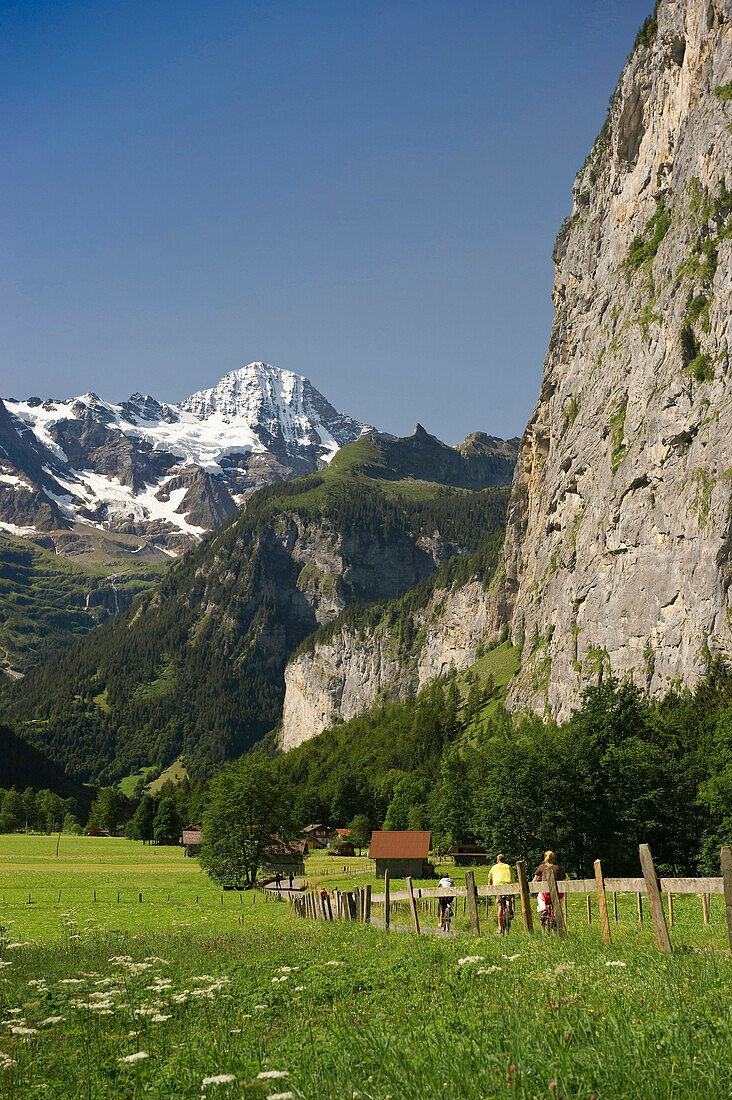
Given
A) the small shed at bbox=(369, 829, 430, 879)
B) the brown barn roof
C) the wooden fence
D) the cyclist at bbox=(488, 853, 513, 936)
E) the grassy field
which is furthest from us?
the small shed at bbox=(369, 829, 430, 879)

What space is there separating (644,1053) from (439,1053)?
89.0 inches

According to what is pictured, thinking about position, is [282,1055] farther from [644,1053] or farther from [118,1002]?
[118,1002]

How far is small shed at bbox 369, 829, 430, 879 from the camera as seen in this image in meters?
91.4

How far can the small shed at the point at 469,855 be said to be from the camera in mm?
99062

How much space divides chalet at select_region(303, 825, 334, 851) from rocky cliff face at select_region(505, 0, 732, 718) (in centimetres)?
4571

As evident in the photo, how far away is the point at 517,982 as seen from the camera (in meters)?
12.9

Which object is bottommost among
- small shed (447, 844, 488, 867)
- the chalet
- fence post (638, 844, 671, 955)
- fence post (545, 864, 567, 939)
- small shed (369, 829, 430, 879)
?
the chalet

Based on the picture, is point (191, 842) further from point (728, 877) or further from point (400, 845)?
point (728, 877)

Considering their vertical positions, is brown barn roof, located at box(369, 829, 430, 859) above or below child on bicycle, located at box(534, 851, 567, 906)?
below

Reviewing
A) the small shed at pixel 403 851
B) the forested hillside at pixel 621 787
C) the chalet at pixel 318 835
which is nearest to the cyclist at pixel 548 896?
the forested hillside at pixel 621 787

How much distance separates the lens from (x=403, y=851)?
301 ft

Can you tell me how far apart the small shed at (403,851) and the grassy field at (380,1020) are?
72640 mm

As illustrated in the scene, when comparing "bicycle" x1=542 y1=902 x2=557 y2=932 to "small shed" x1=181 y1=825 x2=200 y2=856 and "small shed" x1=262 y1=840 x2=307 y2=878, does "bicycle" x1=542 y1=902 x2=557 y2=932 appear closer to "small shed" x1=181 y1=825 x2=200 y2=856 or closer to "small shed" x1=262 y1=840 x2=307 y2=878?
"small shed" x1=262 y1=840 x2=307 y2=878

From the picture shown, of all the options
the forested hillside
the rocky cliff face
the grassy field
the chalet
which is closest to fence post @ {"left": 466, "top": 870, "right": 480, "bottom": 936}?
the grassy field
